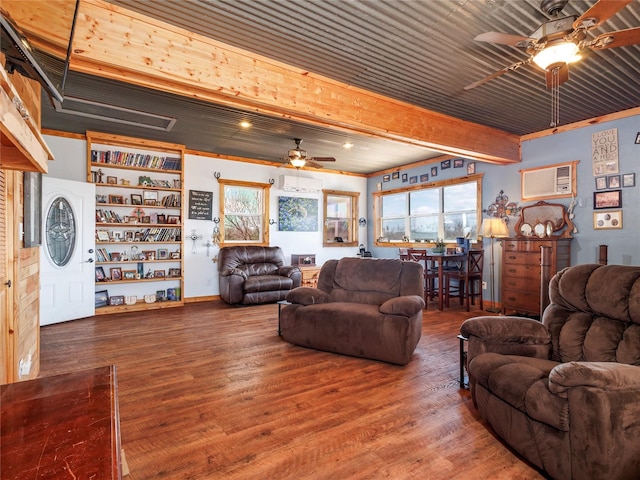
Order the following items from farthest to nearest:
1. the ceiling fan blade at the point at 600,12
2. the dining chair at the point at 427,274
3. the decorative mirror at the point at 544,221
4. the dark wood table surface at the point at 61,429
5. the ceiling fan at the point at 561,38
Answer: the dining chair at the point at 427,274, the decorative mirror at the point at 544,221, the ceiling fan at the point at 561,38, the ceiling fan blade at the point at 600,12, the dark wood table surface at the point at 61,429

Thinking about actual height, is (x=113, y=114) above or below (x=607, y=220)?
above

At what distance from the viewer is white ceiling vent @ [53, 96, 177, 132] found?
4.02 metres

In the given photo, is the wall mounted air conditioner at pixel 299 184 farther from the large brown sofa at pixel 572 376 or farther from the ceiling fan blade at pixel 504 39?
the large brown sofa at pixel 572 376

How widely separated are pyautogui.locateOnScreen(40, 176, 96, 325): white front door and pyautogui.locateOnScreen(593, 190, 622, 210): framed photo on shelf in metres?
7.16

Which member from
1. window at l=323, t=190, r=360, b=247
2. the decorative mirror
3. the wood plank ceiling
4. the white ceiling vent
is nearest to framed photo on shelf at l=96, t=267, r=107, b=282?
the wood plank ceiling

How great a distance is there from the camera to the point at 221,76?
284 centimetres

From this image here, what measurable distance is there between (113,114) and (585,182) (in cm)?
645

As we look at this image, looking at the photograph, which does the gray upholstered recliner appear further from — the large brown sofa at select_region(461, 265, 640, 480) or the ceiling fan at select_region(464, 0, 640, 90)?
the ceiling fan at select_region(464, 0, 640, 90)

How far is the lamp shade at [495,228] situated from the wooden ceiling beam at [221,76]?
171 cm

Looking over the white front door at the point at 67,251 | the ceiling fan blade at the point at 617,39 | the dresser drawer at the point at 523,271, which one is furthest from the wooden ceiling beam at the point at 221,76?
the white front door at the point at 67,251

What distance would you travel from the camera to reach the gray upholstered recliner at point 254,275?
5.76m

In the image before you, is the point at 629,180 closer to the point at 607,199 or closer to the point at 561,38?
the point at 607,199

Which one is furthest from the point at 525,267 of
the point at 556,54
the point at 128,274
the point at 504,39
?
the point at 128,274

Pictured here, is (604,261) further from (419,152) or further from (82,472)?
(82,472)
